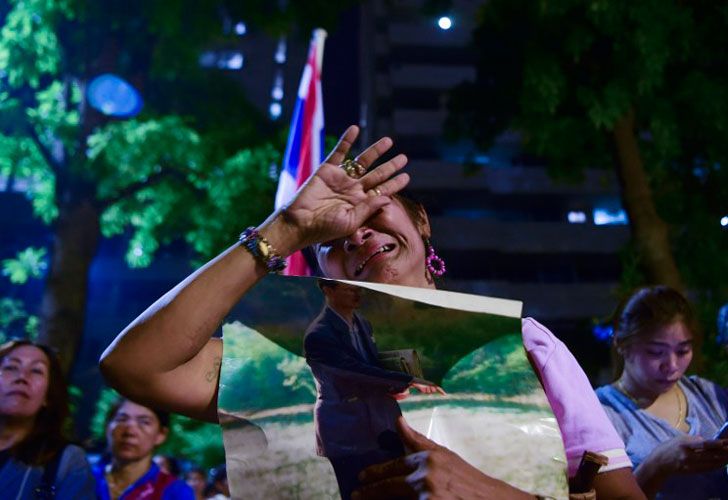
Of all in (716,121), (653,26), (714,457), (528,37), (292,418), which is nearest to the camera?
(292,418)

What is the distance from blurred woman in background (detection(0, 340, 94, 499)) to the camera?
283 centimetres

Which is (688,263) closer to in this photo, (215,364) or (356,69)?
(215,364)

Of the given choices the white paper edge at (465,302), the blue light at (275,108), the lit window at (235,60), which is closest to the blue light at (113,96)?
the white paper edge at (465,302)

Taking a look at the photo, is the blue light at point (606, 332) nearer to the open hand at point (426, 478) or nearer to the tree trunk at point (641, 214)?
the open hand at point (426, 478)

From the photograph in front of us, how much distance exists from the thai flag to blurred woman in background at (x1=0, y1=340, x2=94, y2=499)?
220 centimetres

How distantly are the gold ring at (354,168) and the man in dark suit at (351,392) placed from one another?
0.32m

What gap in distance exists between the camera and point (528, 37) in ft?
24.1

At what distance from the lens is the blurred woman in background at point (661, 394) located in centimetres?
220

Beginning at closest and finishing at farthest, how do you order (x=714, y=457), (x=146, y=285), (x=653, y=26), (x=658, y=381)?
1. (x=714, y=457)
2. (x=658, y=381)
3. (x=653, y=26)
4. (x=146, y=285)

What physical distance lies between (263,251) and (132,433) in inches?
126

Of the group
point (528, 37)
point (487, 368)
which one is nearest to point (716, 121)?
point (528, 37)

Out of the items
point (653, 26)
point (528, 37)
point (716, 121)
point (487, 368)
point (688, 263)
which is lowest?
point (487, 368)

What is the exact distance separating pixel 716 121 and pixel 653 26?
4.09 ft

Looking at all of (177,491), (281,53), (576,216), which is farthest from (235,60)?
(177,491)
